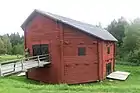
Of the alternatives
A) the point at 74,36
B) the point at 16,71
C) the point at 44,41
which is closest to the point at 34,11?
the point at 44,41

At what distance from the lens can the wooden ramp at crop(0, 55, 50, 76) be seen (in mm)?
19166

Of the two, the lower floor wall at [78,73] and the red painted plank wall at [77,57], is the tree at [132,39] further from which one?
the red painted plank wall at [77,57]

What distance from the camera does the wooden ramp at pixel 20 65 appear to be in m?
19.2

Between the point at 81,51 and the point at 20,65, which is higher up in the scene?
the point at 81,51

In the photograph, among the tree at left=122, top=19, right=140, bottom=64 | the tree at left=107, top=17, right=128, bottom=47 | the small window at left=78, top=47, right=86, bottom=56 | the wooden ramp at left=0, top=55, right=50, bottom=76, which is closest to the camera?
the wooden ramp at left=0, top=55, right=50, bottom=76

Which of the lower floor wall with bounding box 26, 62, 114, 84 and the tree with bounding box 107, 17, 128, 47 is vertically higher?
the tree with bounding box 107, 17, 128, 47

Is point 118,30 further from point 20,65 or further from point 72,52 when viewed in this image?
point 20,65

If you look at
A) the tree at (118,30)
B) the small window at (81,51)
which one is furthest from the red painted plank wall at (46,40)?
the tree at (118,30)

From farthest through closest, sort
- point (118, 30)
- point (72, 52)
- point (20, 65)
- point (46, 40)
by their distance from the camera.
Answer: point (118, 30) → point (46, 40) → point (72, 52) → point (20, 65)

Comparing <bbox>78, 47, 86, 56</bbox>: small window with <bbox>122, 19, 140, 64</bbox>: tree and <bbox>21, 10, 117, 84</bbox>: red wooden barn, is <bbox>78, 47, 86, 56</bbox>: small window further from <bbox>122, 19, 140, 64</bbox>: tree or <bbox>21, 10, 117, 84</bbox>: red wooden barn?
<bbox>122, 19, 140, 64</bbox>: tree

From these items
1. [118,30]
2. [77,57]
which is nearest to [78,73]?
[77,57]

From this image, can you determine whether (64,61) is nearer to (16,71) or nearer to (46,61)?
(46,61)

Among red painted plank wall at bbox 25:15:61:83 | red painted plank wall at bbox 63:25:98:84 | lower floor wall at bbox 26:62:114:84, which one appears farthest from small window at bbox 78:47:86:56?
red painted plank wall at bbox 25:15:61:83

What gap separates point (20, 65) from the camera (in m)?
21.5
